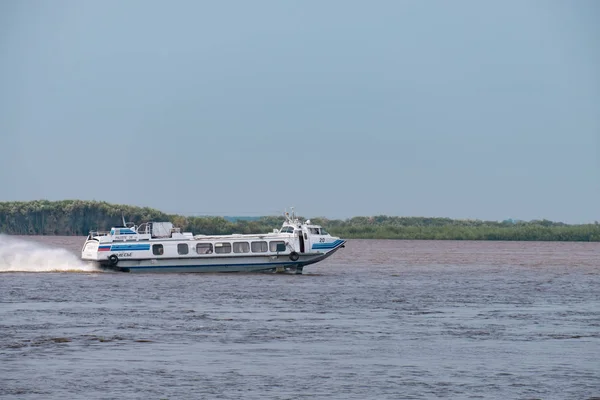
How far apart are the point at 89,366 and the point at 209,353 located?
4029 mm

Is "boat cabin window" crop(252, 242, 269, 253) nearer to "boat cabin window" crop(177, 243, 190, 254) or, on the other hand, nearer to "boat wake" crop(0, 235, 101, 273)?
"boat cabin window" crop(177, 243, 190, 254)

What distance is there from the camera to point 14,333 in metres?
35.5

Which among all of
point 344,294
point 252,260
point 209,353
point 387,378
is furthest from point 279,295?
point 387,378

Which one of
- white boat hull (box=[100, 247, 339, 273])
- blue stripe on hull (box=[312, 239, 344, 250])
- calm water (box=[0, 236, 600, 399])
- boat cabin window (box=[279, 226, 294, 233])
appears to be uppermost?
boat cabin window (box=[279, 226, 294, 233])

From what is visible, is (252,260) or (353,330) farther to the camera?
(252,260)

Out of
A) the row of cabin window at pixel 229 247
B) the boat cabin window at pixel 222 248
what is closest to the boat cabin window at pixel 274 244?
the row of cabin window at pixel 229 247

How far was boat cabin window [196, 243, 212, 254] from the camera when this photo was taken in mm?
66000

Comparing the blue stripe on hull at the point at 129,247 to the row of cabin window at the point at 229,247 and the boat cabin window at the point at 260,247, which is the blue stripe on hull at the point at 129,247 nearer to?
the row of cabin window at the point at 229,247

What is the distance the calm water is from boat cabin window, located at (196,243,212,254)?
281cm

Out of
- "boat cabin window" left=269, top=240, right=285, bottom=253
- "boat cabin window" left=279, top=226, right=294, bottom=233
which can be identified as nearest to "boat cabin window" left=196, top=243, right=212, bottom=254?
"boat cabin window" left=269, top=240, right=285, bottom=253

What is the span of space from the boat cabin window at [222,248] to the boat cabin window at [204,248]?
418mm

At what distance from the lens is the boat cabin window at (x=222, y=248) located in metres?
65.9

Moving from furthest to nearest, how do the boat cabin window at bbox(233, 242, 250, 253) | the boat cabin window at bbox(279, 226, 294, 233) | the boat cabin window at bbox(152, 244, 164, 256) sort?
the boat cabin window at bbox(279, 226, 294, 233) → the boat cabin window at bbox(152, 244, 164, 256) → the boat cabin window at bbox(233, 242, 250, 253)

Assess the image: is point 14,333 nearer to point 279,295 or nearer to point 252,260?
point 279,295
